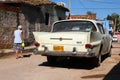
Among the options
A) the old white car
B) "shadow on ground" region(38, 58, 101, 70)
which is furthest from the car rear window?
"shadow on ground" region(38, 58, 101, 70)

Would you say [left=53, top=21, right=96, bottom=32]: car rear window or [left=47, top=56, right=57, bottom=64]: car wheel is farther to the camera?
[left=47, top=56, right=57, bottom=64]: car wheel

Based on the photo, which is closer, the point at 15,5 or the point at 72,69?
the point at 72,69

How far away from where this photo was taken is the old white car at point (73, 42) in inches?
474

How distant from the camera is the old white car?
12.0 meters

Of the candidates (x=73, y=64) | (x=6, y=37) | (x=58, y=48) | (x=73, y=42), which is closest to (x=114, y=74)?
→ (x=73, y=42)

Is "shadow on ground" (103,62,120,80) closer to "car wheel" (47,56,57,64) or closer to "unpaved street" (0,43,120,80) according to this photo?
"unpaved street" (0,43,120,80)

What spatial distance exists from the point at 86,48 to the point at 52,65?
2114 mm

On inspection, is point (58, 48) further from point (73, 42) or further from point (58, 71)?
point (58, 71)

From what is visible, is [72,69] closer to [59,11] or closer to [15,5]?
[15,5]

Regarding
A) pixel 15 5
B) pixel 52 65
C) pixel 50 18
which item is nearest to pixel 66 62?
pixel 52 65

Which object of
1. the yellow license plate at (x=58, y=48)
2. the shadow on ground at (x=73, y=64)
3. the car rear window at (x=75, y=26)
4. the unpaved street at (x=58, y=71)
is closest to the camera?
the unpaved street at (x=58, y=71)

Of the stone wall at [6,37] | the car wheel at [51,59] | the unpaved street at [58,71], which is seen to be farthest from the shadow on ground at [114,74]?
the stone wall at [6,37]

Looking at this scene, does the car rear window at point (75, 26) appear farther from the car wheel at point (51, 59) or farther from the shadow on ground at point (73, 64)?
the shadow on ground at point (73, 64)

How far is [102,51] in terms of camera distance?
46.9 feet
